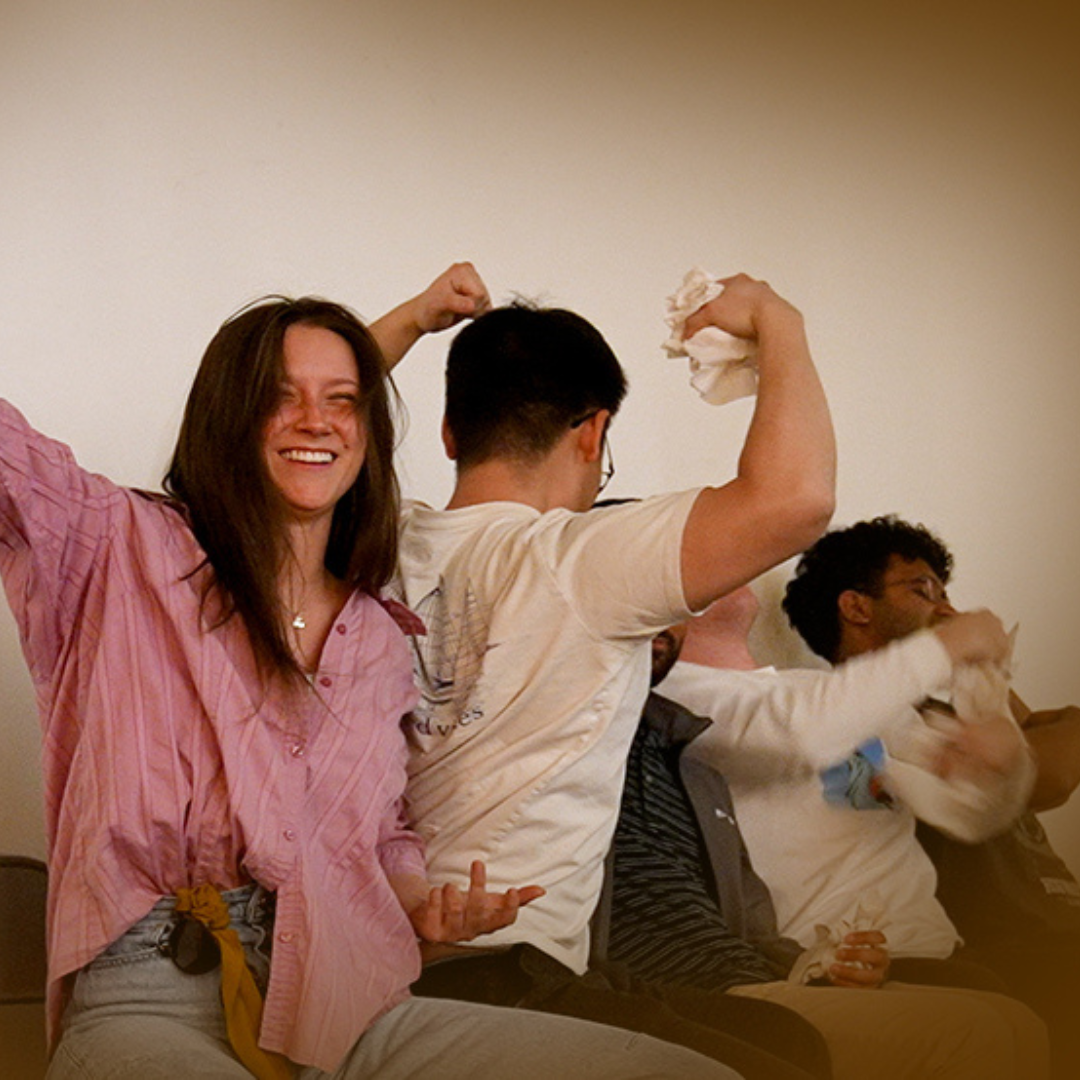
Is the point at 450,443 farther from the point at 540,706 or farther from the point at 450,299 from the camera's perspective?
the point at 540,706

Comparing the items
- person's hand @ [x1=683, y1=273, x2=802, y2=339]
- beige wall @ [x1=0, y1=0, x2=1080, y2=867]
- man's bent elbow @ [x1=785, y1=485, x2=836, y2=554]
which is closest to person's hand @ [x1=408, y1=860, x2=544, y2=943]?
man's bent elbow @ [x1=785, y1=485, x2=836, y2=554]

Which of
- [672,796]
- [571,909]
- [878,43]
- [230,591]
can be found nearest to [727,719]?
[672,796]

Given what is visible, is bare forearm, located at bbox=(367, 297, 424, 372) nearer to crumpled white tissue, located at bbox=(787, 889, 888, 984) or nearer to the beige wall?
the beige wall

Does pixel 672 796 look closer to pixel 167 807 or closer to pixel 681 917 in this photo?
pixel 681 917

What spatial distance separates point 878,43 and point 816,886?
0.65 meters

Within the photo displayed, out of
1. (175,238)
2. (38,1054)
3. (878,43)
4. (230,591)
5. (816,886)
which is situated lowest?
(38,1054)

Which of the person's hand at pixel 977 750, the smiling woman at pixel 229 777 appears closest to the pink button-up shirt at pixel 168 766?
the smiling woman at pixel 229 777

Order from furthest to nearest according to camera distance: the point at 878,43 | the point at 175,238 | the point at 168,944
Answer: the point at 175,238, the point at 878,43, the point at 168,944

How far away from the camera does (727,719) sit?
3.47 ft

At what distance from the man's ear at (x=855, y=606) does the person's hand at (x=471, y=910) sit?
570mm

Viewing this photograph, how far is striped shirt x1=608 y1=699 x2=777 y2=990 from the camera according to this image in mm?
916

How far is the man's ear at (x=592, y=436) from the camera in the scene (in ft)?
3.17

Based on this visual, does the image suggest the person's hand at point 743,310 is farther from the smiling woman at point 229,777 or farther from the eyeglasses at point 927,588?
the eyeglasses at point 927,588

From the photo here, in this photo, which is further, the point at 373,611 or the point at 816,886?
the point at 816,886
